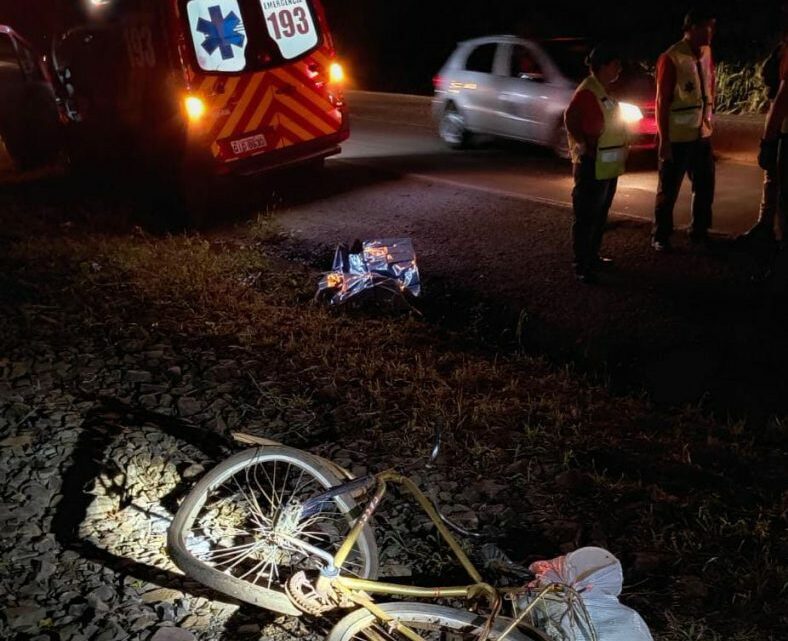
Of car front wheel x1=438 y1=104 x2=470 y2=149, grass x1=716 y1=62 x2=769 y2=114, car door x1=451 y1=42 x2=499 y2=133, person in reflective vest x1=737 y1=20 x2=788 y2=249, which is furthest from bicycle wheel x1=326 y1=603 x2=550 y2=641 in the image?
grass x1=716 y1=62 x2=769 y2=114

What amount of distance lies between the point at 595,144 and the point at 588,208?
0.47m

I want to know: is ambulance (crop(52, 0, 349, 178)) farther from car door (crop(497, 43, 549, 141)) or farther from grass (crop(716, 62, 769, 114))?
grass (crop(716, 62, 769, 114))

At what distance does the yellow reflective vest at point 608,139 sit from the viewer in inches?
202

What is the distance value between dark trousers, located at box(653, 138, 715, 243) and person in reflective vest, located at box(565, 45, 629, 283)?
2.39ft

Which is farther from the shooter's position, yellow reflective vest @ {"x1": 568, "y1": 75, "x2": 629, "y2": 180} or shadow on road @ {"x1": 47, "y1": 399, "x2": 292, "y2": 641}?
yellow reflective vest @ {"x1": 568, "y1": 75, "x2": 629, "y2": 180}

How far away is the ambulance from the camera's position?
7.38 metres

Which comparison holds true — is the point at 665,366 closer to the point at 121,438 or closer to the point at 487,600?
the point at 487,600

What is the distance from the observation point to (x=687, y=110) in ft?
18.7

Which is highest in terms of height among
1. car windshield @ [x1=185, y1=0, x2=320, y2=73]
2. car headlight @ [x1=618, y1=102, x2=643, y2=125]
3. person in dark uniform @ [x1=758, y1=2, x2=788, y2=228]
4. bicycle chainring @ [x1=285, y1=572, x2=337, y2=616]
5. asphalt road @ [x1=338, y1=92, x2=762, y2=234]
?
car windshield @ [x1=185, y1=0, x2=320, y2=73]

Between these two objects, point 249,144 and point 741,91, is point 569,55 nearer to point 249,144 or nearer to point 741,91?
point 249,144

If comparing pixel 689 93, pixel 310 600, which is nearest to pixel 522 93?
pixel 689 93

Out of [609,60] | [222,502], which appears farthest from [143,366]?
[609,60]

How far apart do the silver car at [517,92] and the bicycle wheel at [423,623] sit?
740 centimetres

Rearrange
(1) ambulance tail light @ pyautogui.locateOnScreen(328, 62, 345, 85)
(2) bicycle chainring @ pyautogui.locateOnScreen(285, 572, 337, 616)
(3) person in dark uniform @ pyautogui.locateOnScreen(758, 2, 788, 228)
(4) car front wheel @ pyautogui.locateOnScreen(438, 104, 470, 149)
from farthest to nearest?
(4) car front wheel @ pyautogui.locateOnScreen(438, 104, 470, 149), (1) ambulance tail light @ pyautogui.locateOnScreen(328, 62, 345, 85), (3) person in dark uniform @ pyautogui.locateOnScreen(758, 2, 788, 228), (2) bicycle chainring @ pyautogui.locateOnScreen(285, 572, 337, 616)
